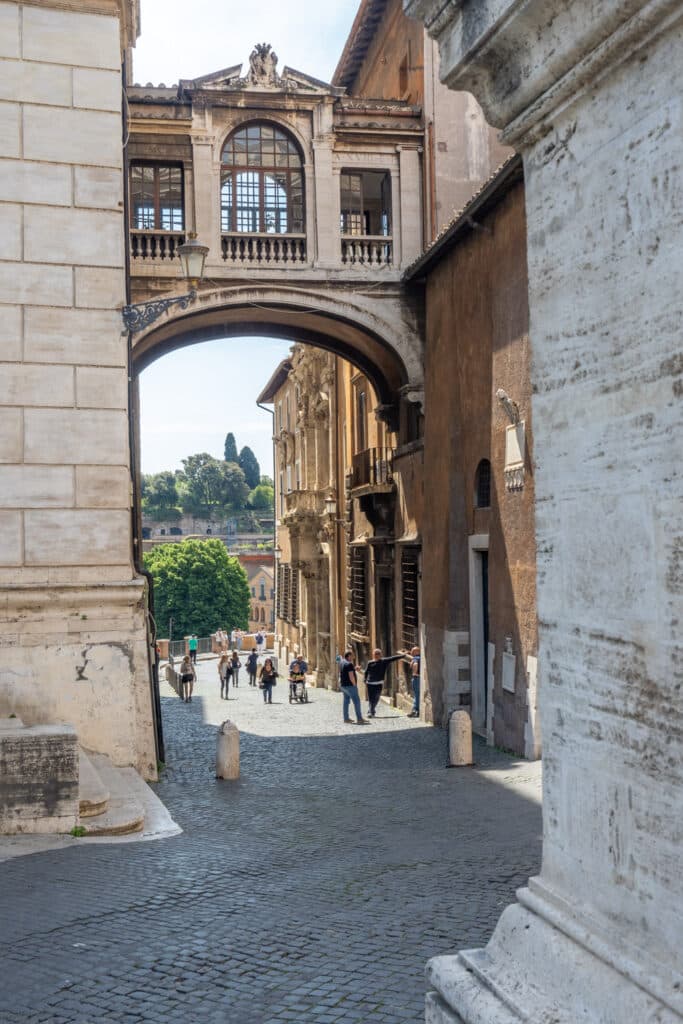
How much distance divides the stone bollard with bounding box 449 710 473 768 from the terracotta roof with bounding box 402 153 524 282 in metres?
7.05

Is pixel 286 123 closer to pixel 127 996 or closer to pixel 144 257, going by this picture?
pixel 144 257

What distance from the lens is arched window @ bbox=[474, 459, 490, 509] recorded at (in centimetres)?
1784

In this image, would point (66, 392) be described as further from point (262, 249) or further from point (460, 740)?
point (262, 249)

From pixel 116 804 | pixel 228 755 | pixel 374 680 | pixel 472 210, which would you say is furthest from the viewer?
pixel 374 680

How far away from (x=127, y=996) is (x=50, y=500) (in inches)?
335

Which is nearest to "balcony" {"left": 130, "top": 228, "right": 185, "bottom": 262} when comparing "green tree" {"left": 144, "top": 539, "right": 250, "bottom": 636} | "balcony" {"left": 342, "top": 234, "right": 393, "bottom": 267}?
"balcony" {"left": 342, "top": 234, "right": 393, "bottom": 267}

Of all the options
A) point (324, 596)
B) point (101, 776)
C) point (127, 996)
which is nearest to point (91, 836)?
point (101, 776)

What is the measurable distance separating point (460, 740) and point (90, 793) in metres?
5.46

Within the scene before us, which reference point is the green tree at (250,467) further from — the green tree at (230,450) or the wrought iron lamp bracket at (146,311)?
the wrought iron lamp bracket at (146,311)

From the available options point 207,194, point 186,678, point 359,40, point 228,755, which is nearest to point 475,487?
point 228,755

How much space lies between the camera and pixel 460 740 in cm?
1480

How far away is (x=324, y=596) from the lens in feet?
114

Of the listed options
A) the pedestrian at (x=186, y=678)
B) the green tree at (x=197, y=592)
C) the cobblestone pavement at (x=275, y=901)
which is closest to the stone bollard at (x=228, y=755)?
the cobblestone pavement at (x=275, y=901)

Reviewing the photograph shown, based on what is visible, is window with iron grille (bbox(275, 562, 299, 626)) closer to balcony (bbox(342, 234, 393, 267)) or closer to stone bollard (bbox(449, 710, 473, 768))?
balcony (bbox(342, 234, 393, 267))
